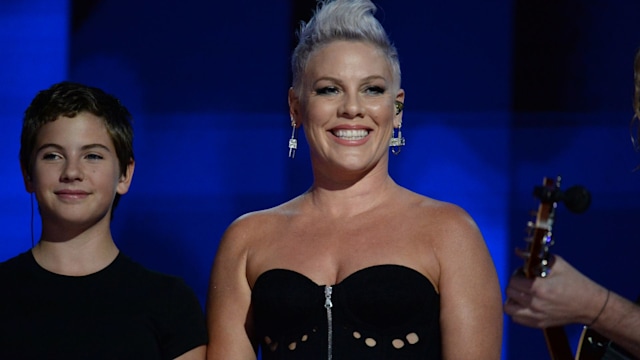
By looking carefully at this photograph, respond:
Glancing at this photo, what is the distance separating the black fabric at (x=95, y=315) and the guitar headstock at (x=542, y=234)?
1.04 metres

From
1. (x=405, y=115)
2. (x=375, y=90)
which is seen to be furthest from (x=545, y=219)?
(x=405, y=115)

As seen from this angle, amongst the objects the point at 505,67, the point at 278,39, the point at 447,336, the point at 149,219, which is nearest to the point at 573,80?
the point at 505,67

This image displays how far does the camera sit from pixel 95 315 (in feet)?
9.00

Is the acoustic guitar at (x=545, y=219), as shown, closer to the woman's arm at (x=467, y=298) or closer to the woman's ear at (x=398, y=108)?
the woman's arm at (x=467, y=298)

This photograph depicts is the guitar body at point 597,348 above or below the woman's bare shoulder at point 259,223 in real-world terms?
below

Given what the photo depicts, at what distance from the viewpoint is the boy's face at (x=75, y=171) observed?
109 inches

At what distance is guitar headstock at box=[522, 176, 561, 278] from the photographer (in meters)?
2.10

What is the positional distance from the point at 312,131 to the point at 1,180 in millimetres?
1316

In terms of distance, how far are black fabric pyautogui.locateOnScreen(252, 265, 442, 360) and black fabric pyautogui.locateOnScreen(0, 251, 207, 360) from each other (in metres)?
0.25

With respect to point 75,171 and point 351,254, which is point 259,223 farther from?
point 75,171

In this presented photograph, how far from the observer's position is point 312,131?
9.45 feet

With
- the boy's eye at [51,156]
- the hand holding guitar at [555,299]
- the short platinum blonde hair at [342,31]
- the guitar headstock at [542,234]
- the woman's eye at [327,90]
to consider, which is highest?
the short platinum blonde hair at [342,31]

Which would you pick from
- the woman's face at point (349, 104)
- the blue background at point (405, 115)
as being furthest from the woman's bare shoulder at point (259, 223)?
the blue background at point (405, 115)

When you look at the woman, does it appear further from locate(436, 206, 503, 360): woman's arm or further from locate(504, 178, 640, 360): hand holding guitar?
locate(504, 178, 640, 360): hand holding guitar
